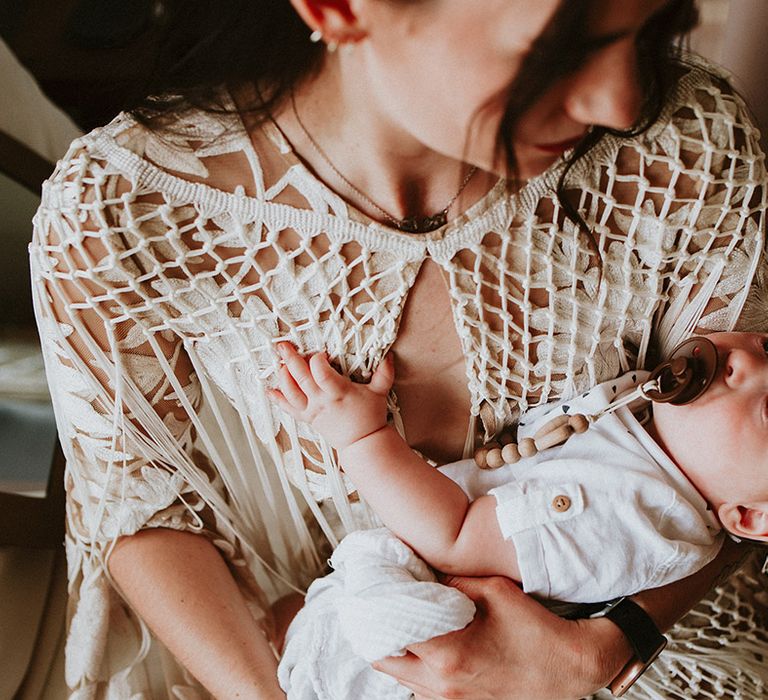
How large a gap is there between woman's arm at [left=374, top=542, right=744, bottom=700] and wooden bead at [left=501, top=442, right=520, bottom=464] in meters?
0.12

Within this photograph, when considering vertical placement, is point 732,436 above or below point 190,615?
above

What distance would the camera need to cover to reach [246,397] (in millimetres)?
779

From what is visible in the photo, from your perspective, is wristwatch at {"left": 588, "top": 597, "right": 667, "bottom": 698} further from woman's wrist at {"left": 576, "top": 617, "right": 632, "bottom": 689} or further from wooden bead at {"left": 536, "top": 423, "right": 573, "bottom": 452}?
wooden bead at {"left": 536, "top": 423, "right": 573, "bottom": 452}

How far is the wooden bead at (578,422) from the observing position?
0.75m

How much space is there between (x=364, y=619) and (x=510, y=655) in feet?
0.52

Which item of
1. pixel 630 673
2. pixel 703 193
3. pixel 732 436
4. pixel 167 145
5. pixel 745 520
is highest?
pixel 167 145

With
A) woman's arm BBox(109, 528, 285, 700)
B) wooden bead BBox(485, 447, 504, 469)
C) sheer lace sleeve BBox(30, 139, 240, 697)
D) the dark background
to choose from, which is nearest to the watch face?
wooden bead BBox(485, 447, 504, 469)

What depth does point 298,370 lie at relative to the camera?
72 centimetres

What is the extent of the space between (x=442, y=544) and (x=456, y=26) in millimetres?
461

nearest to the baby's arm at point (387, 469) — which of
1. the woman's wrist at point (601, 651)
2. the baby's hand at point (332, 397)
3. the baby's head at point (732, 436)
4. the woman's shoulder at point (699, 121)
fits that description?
the baby's hand at point (332, 397)

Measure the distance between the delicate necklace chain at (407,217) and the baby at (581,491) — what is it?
0.43 feet

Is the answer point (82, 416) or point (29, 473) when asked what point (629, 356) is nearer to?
point (82, 416)

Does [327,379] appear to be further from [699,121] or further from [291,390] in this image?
[699,121]

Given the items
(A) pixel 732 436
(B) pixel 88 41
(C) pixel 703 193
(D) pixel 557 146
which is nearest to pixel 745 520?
(A) pixel 732 436
